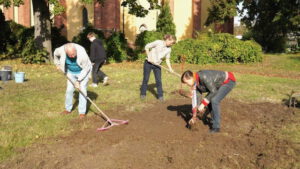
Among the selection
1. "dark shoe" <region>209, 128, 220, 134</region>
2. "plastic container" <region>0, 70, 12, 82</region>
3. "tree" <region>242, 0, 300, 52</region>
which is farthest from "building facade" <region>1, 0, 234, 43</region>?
"dark shoe" <region>209, 128, 220, 134</region>

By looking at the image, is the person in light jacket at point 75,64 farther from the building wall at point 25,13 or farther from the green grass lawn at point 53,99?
the building wall at point 25,13

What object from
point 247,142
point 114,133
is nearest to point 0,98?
point 114,133

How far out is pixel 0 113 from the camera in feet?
23.4

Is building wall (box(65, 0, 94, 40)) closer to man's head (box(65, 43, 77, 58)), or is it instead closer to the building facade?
the building facade

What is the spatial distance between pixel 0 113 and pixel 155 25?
2154 cm

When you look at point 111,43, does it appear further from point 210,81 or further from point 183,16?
point 210,81

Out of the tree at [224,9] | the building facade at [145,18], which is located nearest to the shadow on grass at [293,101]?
the tree at [224,9]

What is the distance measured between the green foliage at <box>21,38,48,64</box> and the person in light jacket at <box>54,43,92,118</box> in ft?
36.4

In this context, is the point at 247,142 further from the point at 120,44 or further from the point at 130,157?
the point at 120,44

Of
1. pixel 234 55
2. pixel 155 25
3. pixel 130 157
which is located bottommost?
pixel 130 157

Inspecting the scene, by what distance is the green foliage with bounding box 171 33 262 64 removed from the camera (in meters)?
19.2

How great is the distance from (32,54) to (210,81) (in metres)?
14.3

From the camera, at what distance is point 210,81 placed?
5391 millimetres

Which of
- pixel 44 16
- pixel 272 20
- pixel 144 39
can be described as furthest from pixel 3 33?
pixel 272 20
